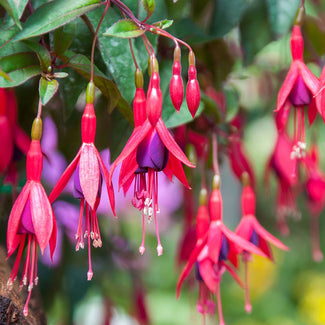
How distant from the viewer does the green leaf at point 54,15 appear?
446mm

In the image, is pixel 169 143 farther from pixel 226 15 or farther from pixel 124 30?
pixel 226 15

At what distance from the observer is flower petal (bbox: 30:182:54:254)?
0.43 meters

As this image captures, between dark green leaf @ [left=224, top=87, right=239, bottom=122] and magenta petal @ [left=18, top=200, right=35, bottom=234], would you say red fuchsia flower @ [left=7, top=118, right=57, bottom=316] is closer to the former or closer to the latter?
magenta petal @ [left=18, top=200, right=35, bottom=234]

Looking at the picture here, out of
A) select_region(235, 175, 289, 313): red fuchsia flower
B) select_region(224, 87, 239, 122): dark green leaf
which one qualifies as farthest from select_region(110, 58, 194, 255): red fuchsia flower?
select_region(224, 87, 239, 122): dark green leaf

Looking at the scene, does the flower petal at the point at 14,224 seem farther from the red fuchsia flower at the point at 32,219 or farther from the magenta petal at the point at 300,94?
the magenta petal at the point at 300,94

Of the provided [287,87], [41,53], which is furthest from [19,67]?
[287,87]

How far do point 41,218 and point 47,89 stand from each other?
0.42 ft

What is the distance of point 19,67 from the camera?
1.57 ft

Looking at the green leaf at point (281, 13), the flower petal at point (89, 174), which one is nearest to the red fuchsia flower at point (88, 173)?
the flower petal at point (89, 174)

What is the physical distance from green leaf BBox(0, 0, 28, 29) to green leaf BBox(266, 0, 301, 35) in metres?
0.37

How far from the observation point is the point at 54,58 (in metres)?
0.50

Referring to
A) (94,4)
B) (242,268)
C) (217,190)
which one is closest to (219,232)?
(217,190)

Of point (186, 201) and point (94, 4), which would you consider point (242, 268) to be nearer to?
point (186, 201)

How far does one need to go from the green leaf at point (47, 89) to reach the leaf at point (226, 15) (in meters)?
0.33
